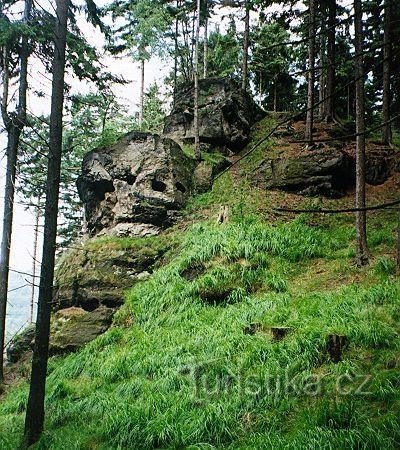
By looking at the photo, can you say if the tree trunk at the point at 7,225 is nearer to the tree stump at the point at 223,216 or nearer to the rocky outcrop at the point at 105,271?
the rocky outcrop at the point at 105,271

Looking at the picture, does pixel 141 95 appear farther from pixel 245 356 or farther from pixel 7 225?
pixel 245 356

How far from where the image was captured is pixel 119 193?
1438cm

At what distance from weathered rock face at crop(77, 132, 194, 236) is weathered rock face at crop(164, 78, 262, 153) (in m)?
2.82

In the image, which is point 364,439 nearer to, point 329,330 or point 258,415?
point 258,415

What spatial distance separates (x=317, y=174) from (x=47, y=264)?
32.6 feet

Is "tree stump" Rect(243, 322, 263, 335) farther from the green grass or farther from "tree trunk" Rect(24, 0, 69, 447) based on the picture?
"tree trunk" Rect(24, 0, 69, 447)

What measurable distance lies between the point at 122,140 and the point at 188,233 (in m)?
5.59

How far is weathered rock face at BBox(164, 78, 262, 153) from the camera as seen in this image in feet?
59.4

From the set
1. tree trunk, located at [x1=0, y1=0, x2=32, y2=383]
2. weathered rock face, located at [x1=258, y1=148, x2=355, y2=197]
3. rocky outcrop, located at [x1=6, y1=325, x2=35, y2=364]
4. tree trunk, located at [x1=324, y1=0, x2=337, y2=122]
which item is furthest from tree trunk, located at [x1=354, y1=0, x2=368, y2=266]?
rocky outcrop, located at [x1=6, y1=325, x2=35, y2=364]

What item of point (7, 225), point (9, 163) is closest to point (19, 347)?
point (7, 225)

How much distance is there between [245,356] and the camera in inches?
253

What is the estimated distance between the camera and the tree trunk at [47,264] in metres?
6.29

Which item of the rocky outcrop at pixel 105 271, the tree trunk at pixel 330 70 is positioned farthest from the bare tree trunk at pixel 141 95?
the rocky outcrop at pixel 105 271

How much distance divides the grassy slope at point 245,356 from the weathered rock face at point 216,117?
22.9 ft
